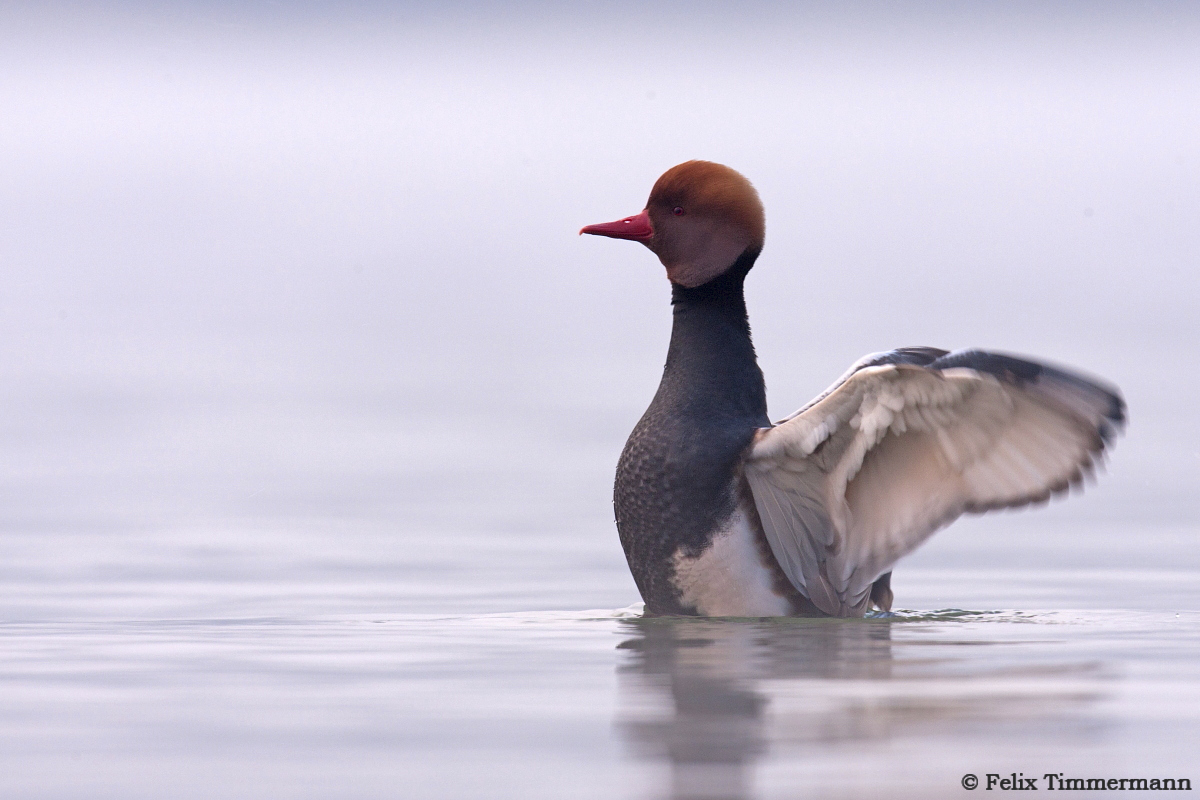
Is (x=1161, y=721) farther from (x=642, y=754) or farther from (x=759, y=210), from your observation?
(x=759, y=210)

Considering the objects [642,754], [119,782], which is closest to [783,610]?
[642,754]

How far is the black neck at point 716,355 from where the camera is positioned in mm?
6801

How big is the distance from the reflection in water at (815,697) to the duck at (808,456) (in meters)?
0.54

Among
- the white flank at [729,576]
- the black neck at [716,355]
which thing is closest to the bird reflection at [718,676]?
the white flank at [729,576]

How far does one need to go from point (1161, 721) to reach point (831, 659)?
123cm

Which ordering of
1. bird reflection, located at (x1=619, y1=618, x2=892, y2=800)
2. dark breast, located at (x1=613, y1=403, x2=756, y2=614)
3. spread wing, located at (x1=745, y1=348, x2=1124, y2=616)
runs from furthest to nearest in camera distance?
1. dark breast, located at (x1=613, y1=403, x2=756, y2=614)
2. spread wing, located at (x1=745, y1=348, x2=1124, y2=616)
3. bird reflection, located at (x1=619, y1=618, x2=892, y2=800)

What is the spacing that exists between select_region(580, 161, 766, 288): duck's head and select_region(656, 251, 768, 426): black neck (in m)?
0.06

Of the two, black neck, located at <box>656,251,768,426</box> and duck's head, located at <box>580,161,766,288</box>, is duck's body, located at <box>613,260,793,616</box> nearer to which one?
black neck, located at <box>656,251,768,426</box>

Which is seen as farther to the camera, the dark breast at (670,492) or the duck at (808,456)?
the dark breast at (670,492)

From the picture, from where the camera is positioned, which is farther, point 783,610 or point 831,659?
point 783,610

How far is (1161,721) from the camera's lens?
424 cm

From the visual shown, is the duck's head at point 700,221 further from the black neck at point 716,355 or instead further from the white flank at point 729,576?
the white flank at point 729,576

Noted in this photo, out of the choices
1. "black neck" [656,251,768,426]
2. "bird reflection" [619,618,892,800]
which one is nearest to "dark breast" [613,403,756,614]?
"black neck" [656,251,768,426]

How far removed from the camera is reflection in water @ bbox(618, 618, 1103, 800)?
380cm
